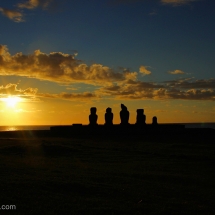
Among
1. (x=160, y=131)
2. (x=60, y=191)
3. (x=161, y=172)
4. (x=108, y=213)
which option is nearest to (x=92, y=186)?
(x=60, y=191)

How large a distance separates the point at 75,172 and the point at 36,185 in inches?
125

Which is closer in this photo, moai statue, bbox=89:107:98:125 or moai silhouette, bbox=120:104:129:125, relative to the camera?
moai silhouette, bbox=120:104:129:125

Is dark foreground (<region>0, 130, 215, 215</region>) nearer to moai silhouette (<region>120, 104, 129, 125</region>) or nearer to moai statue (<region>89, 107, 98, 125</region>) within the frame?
moai silhouette (<region>120, 104, 129, 125</region>)

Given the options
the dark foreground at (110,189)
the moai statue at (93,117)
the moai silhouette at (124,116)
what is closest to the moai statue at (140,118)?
the moai silhouette at (124,116)

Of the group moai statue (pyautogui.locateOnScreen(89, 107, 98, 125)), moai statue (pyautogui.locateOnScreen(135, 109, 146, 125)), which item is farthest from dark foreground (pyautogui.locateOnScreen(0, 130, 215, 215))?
moai statue (pyautogui.locateOnScreen(89, 107, 98, 125))

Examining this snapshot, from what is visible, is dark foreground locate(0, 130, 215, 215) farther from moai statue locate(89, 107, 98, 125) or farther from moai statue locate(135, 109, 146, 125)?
moai statue locate(89, 107, 98, 125)

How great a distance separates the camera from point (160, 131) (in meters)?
41.3

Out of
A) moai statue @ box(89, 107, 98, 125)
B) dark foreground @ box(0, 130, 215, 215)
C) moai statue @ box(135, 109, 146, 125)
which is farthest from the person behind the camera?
moai statue @ box(89, 107, 98, 125)

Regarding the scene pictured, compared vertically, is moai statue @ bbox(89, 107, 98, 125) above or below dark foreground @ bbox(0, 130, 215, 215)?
above

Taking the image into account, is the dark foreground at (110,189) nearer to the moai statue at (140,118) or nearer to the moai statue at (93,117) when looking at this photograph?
the moai statue at (140,118)

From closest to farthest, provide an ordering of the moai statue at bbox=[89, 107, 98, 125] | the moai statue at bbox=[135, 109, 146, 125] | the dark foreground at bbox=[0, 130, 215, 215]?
the dark foreground at bbox=[0, 130, 215, 215] → the moai statue at bbox=[135, 109, 146, 125] → the moai statue at bbox=[89, 107, 98, 125]

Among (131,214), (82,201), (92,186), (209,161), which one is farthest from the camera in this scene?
(209,161)

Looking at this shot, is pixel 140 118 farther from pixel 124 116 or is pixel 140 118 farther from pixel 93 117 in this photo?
pixel 93 117

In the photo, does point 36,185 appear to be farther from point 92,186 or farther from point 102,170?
point 102,170
